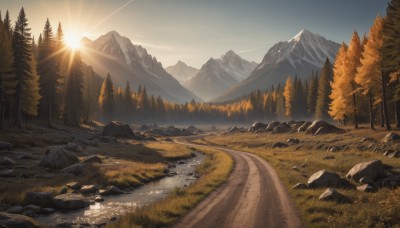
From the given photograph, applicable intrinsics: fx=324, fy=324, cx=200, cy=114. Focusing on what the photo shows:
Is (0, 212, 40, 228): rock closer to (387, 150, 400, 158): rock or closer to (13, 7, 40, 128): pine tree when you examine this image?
(387, 150, 400, 158): rock

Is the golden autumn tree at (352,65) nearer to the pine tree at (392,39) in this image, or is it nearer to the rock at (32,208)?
the pine tree at (392,39)

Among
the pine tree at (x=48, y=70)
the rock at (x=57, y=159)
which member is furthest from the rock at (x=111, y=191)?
the pine tree at (x=48, y=70)

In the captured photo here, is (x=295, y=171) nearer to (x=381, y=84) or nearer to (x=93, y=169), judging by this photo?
(x=93, y=169)

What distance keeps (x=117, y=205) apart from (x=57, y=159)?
1417 cm

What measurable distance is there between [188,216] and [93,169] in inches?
725

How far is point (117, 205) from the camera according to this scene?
21156mm

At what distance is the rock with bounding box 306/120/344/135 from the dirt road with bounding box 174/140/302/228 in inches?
1433

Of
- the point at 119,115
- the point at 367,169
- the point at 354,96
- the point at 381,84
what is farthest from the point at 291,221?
the point at 119,115

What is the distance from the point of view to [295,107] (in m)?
125

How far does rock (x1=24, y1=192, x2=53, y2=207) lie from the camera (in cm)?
1962

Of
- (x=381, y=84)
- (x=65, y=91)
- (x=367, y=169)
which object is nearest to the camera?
(x=367, y=169)

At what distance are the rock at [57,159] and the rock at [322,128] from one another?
4571cm

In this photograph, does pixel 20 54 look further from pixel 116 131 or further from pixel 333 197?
pixel 333 197

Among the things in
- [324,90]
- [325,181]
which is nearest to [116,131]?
[324,90]
